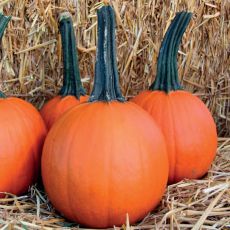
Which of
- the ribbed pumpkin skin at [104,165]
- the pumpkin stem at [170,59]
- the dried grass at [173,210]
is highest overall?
the pumpkin stem at [170,59]

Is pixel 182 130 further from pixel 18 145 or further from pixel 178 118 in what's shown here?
pixel 18 145

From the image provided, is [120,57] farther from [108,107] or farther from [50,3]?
[108,107]

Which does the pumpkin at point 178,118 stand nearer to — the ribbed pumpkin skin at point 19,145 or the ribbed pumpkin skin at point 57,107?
the ribbed pumpkin skin at point 57,107

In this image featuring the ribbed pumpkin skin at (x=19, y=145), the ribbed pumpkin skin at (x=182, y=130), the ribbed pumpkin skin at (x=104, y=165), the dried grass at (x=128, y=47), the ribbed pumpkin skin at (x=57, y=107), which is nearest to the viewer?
the ribbed pumpkin skin at (x=104, y=165)

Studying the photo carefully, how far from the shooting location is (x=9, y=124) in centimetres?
167

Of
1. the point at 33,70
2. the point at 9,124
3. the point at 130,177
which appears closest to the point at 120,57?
the point at 33,70

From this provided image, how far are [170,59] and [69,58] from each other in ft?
1.36

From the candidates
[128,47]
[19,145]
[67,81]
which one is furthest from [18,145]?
[128,47]

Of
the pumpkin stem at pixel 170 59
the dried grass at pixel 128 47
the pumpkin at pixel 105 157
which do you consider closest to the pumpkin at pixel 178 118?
the pumpkin stem at pixel 170 59

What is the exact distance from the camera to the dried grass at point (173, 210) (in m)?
1.46

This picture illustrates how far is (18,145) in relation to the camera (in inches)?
65.8

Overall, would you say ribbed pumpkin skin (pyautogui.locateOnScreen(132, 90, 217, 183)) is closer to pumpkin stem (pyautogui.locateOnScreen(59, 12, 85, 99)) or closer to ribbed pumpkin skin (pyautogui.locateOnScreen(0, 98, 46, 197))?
pumpkin stem (pyautogui.locateOnScreen(59, 12, 85, 99))

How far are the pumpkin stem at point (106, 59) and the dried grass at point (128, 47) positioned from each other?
26.4 inches

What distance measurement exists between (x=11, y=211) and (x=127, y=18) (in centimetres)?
111
